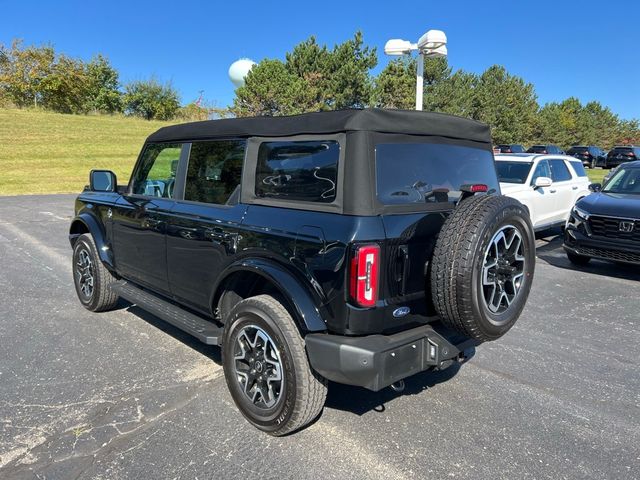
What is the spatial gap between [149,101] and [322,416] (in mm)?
60304

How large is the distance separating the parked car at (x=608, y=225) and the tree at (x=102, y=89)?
180ft

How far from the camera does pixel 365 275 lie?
248cm

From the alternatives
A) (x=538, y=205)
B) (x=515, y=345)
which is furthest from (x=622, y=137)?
(x=515, y=345)

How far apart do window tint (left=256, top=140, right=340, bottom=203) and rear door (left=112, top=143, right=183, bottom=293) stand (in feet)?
3.51

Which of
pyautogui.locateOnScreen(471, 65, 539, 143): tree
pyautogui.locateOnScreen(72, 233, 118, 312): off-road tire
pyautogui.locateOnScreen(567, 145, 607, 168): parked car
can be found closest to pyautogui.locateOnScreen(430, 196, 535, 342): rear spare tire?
pyautogui.locateOnScreen(72, 233, 118, 312): off-road tire

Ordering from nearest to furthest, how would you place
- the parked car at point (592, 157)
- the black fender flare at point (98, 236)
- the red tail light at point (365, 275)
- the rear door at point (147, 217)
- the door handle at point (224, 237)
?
the red tail light at point (365, 275), the door handle at point (224, 237), the rear door at point (147, 217), the black fender flare at point (98, 236), the parked car at point (592, 157)

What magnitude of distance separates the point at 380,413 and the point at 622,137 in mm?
80334

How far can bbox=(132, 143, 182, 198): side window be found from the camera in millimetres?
4016

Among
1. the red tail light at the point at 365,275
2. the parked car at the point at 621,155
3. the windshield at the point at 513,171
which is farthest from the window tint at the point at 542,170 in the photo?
the parked car at the point at 621,155

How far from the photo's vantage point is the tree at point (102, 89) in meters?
53.2

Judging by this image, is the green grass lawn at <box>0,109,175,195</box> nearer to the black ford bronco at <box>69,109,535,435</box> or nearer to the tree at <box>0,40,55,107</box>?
the tree at <box>0,40,55,107</box>

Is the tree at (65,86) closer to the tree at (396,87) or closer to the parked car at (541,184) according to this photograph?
the tree at (396,87)

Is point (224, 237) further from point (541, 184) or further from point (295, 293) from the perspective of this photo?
point (541, 184)

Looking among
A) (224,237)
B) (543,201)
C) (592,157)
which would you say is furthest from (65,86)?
(224,237)
